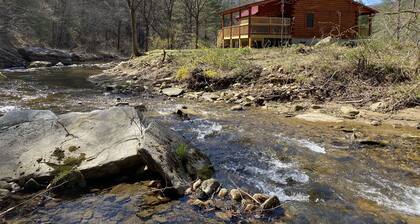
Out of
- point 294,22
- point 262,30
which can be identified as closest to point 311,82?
point 262,30

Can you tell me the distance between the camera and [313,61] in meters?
13.6


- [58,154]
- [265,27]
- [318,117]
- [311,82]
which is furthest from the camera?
[265,27]

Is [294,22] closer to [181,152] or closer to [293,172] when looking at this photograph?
A: [293,172]

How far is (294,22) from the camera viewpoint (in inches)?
1034

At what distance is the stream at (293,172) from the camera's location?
4.64m

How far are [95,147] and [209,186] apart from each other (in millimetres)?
1945

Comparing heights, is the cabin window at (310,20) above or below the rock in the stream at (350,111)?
above

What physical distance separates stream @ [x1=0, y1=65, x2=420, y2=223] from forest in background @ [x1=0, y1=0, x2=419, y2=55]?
945 inches

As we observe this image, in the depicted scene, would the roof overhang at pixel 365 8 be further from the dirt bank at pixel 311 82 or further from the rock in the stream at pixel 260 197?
the rock in the stream at pixel 260 197

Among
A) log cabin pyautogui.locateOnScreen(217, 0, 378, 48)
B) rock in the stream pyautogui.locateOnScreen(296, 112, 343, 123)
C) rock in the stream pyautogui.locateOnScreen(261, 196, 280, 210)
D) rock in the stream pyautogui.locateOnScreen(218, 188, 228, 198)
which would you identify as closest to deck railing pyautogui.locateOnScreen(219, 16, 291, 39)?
log cabin pyautogui.locateOnScreen(217, 0, 378, 48)

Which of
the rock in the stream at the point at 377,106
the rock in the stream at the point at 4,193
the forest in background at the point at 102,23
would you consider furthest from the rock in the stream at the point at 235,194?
the forest in background at the point at 102,23

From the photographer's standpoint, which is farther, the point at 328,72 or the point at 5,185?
the point at 328,72

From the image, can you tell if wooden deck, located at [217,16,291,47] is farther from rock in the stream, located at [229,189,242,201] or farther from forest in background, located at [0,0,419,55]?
rock in the stream, located at [229,189,242,201]

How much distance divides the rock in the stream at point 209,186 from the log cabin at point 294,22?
778 inches
